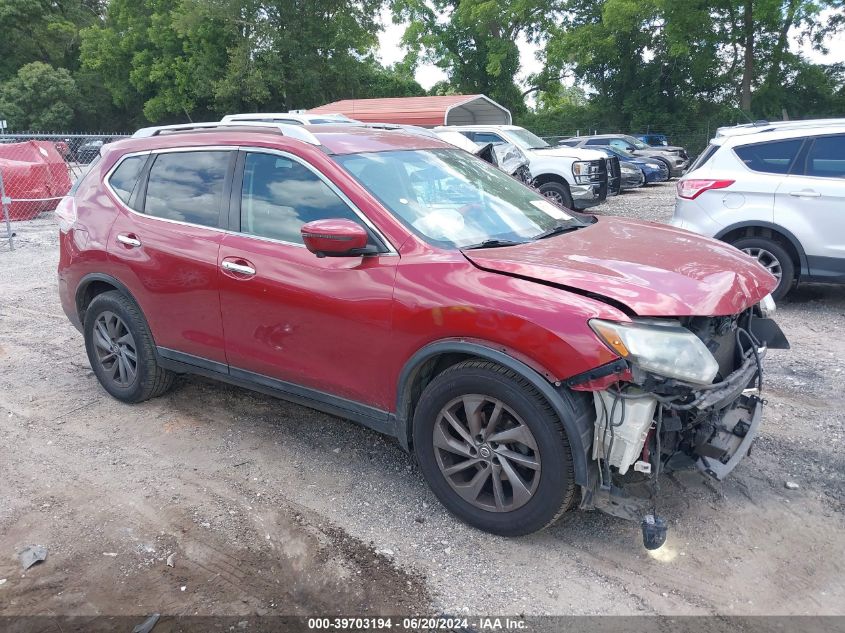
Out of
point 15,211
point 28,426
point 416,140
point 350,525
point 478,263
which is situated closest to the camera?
point 478,263

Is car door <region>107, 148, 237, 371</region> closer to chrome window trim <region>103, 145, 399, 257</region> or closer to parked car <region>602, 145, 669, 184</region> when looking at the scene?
chrome window trim <region>103, 145, 399, 257</region>

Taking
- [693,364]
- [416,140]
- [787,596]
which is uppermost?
[416,140]

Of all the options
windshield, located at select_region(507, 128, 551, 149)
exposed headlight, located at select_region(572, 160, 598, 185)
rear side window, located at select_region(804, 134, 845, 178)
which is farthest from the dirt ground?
windshield, located at select_region(507, 128, 551, 149)

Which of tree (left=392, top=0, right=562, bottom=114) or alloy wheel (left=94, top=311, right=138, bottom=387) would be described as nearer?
alloy wheel (left=94, top=311, right=138, bottom=387)

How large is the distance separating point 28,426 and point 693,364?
4222mm

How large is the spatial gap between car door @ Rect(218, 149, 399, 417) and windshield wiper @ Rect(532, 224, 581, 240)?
34.9 inches

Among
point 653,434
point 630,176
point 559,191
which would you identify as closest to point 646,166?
point 630,176

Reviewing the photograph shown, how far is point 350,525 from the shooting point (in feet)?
10.9

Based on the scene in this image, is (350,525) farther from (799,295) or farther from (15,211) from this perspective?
(15,211)

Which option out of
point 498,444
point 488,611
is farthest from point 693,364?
point 488,611

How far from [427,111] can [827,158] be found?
1605 cm

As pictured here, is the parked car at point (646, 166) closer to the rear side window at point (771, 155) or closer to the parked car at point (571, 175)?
the parked car at point (571, 175)

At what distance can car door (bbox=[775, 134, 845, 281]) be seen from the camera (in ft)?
20.6

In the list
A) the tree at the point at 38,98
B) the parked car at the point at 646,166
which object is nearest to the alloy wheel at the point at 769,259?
the parked car at the point at 646,166
